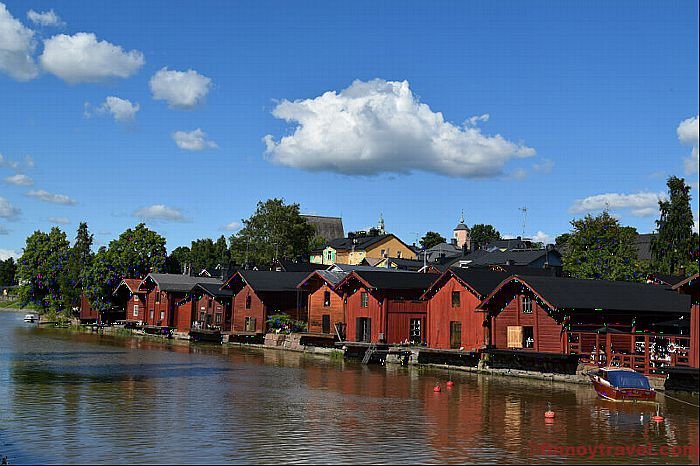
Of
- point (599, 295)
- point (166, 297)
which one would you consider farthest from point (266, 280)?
point (599, 295)

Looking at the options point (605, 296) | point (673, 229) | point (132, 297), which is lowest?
point (132, 297)

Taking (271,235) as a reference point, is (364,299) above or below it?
below

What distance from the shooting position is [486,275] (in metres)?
62.0

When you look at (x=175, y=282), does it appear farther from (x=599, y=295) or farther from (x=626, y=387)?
(x=626, y=387)

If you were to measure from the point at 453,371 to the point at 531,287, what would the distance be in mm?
9252

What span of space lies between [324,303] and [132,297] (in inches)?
1825

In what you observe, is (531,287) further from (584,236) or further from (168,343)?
(168,343)

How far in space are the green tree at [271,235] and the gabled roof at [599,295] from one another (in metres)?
85.1

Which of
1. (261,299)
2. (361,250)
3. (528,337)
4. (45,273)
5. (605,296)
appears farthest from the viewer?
(361,250)

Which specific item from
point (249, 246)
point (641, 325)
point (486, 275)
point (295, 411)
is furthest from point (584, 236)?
point (249, 246)

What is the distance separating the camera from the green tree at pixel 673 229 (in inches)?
3477

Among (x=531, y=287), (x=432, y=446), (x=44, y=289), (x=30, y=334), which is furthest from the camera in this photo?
(x=44, y=289)

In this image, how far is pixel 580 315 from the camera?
168 feet

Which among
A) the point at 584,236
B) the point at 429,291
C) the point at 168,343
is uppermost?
the point at 584,236
